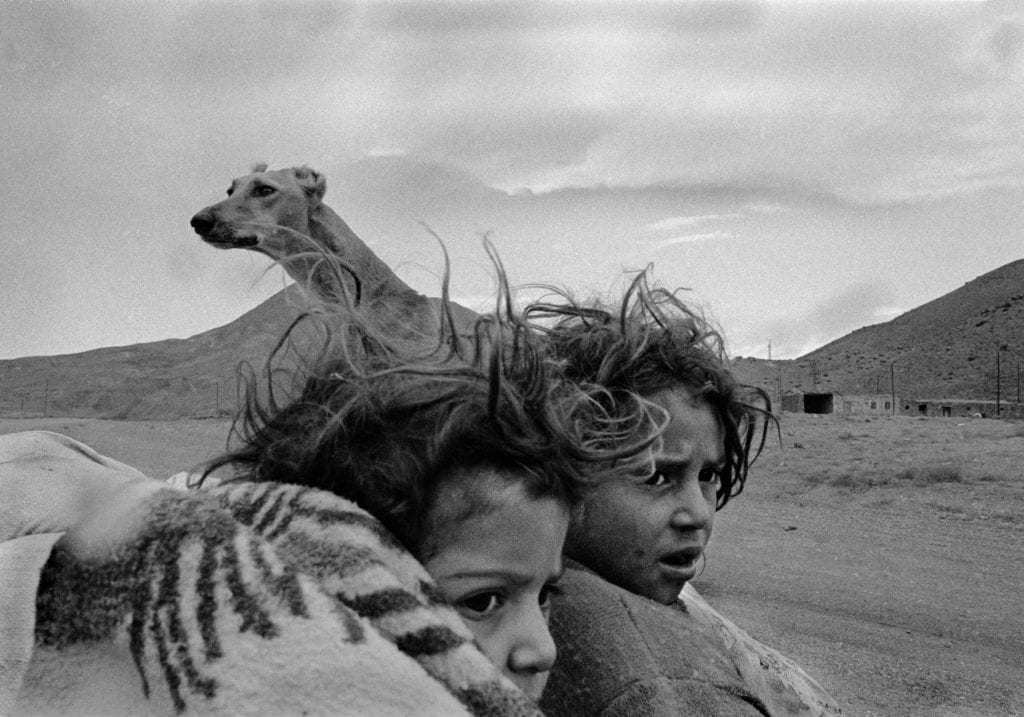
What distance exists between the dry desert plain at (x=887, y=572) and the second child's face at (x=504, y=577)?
1000mm

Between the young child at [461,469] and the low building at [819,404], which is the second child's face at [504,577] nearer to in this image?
the young child at [461,469]

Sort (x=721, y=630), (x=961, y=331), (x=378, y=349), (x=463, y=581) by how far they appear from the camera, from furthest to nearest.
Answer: (x=961, y=331), (x=721, y=630), (x=378, y=349), (x=463, y=581)

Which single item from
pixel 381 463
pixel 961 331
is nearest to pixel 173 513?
pixel 381 463

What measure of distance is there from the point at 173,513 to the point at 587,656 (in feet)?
2.56

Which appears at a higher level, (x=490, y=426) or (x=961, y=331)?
(x=961, y=331)

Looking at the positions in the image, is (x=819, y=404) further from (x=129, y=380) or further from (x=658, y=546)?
(x=129, y=380)

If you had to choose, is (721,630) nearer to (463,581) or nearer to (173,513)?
(463,581)

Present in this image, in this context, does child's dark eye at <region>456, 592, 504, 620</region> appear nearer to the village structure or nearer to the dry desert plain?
the dry desert plain

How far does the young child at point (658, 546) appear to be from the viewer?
1.40m

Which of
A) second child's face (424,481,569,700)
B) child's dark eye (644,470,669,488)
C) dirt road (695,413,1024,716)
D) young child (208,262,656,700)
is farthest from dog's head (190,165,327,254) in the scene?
second child's face (424,481,569,700)

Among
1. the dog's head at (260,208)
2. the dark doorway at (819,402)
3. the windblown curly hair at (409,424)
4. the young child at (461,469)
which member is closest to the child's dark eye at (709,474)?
the windblown curly hair at (409,424)

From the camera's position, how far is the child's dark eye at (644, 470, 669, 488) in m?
1.89

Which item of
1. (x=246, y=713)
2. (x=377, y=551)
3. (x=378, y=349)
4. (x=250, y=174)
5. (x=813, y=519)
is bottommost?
(x=813, y=519)

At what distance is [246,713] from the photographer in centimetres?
77
